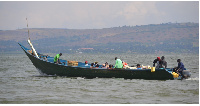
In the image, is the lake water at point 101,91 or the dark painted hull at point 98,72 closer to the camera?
the lake water at point 101,91

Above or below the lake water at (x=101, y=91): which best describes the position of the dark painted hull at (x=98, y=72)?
above

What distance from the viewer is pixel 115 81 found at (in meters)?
26.0

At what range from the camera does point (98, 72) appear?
88.7 feet

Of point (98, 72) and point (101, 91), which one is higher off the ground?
point (98, 72)

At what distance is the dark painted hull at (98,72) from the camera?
25.2 meters

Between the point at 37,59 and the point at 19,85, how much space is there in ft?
14.7

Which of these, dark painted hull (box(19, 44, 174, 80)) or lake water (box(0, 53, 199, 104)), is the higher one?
dark painted hull (box(19, 44, 174, 80))

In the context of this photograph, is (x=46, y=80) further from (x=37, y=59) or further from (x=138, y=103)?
(x=138, y=103)

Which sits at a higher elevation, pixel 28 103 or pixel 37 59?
pixel 37 59

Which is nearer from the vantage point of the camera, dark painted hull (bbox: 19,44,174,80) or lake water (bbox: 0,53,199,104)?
lake water (bbox: 0,53,199,104)

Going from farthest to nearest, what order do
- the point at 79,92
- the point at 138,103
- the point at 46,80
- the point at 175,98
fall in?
1. the point at 46,80
2. the point at 79,92
3. the point at 175,98
4. the point at 138,103

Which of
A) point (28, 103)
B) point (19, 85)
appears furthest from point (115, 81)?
point (28, 103)

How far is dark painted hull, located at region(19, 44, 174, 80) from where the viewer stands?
25.2m

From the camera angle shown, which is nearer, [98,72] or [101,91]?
[101,91]
